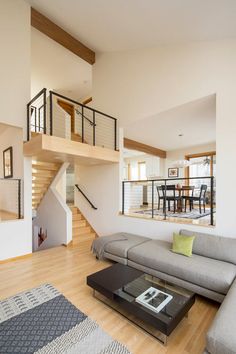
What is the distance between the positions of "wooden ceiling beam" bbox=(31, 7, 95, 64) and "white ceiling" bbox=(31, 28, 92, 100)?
37cm

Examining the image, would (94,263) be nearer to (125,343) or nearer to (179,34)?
(125,343)

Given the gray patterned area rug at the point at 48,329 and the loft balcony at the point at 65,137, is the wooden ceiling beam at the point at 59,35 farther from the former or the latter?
the gray patterned area rug at the point at 48,329

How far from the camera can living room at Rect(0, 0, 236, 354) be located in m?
1.92

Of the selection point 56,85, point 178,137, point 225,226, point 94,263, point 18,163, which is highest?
point 56,85

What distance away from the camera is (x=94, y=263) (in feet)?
12.1

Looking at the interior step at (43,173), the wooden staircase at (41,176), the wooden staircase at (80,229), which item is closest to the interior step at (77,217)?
the wooden staircase at (80,229)

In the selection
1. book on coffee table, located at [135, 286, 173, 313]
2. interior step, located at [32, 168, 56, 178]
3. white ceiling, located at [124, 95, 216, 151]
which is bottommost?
book on coffee table, located at [135, 286, 173, 313]

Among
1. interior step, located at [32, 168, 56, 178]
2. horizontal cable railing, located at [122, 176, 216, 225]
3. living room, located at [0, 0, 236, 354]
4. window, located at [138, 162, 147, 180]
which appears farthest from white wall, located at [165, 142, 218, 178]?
interior step, located at [32, 168, 56, 178]

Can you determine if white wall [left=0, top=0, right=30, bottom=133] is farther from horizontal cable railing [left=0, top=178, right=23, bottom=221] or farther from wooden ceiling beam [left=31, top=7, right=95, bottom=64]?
horizontal cable railing [left=0, top=178, right=23, bottom=221]

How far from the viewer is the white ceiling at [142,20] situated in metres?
2.91

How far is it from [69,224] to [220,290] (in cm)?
353

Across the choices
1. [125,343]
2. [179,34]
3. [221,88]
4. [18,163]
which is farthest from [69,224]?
[179,34]

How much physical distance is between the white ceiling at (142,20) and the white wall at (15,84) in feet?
1.74

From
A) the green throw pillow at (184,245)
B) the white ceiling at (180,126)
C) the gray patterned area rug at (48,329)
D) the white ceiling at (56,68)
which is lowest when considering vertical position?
the gray patterned area rug at (48,329)
